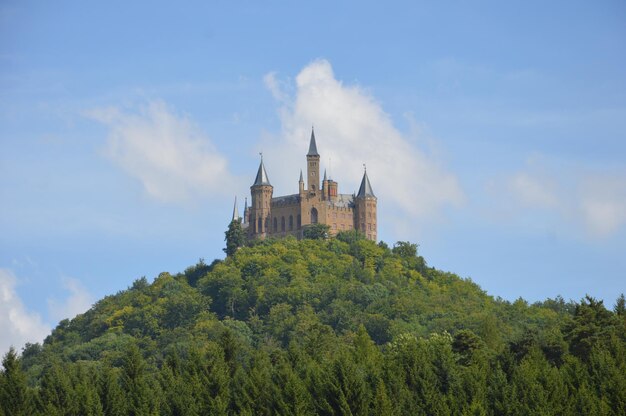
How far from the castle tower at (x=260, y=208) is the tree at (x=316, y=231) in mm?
5198

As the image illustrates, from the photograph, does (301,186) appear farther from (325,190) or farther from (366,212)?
(366,212)

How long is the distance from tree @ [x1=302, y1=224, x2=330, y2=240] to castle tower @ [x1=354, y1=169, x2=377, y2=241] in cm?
445

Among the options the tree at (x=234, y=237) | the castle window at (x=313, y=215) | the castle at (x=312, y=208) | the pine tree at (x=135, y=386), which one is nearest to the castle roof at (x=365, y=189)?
the castle at (x=312, y=208)

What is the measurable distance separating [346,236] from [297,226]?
5.85 meters

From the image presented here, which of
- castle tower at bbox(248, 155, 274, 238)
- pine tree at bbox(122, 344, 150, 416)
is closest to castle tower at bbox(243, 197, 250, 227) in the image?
castle tower at bbox(248, 155, 274, 238)

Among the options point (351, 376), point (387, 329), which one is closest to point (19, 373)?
point (351, 376)

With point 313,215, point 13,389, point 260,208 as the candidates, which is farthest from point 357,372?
point 260,208

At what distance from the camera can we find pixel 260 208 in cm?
16312

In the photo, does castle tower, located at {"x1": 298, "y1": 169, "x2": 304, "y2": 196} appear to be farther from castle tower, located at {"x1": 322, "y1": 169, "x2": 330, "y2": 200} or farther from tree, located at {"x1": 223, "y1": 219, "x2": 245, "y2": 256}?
tree, located at {"x1": 223, "y1": 219, "x2": 245, "y2": 256}

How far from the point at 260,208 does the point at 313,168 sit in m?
7.85

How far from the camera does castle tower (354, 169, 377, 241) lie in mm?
161500

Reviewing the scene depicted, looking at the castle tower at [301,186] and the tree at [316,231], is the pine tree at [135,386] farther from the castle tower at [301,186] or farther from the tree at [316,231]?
the castle tower at [301,186]

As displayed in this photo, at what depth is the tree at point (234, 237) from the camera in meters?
162

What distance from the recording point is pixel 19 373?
85625 mm
